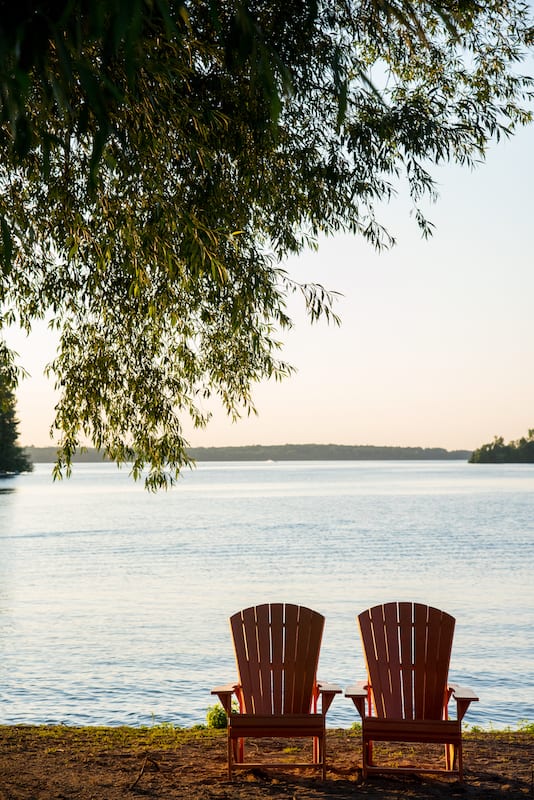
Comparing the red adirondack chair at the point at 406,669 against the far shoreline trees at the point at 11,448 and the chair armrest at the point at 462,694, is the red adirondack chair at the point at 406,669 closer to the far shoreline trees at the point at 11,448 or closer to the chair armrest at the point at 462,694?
the chair armrest at the point at 462,694

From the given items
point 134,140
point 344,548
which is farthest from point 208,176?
point 344,548

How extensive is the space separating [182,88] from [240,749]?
4187mm

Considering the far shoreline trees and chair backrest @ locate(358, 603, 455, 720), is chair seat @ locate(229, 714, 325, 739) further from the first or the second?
the far shoreline trees

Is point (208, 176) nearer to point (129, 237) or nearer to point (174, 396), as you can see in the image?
point (129, 237)

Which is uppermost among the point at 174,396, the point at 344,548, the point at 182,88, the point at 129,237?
the point at 182,88

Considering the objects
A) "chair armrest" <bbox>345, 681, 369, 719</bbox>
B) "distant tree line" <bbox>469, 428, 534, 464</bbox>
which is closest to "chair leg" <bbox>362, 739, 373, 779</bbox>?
"chair armrest" <bbox>345, 681, 369, 719</bbox>

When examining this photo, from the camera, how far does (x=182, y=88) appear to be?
5.61 m

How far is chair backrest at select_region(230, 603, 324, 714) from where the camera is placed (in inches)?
230

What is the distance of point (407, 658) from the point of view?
5875 millimetres

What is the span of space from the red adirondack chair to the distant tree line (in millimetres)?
139099

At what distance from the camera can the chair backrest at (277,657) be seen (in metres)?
5.83

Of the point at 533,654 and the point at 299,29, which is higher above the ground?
the point at 299,29

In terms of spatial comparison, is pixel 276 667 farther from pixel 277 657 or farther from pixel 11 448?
pixel 11 448

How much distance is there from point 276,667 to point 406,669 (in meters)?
0.84
